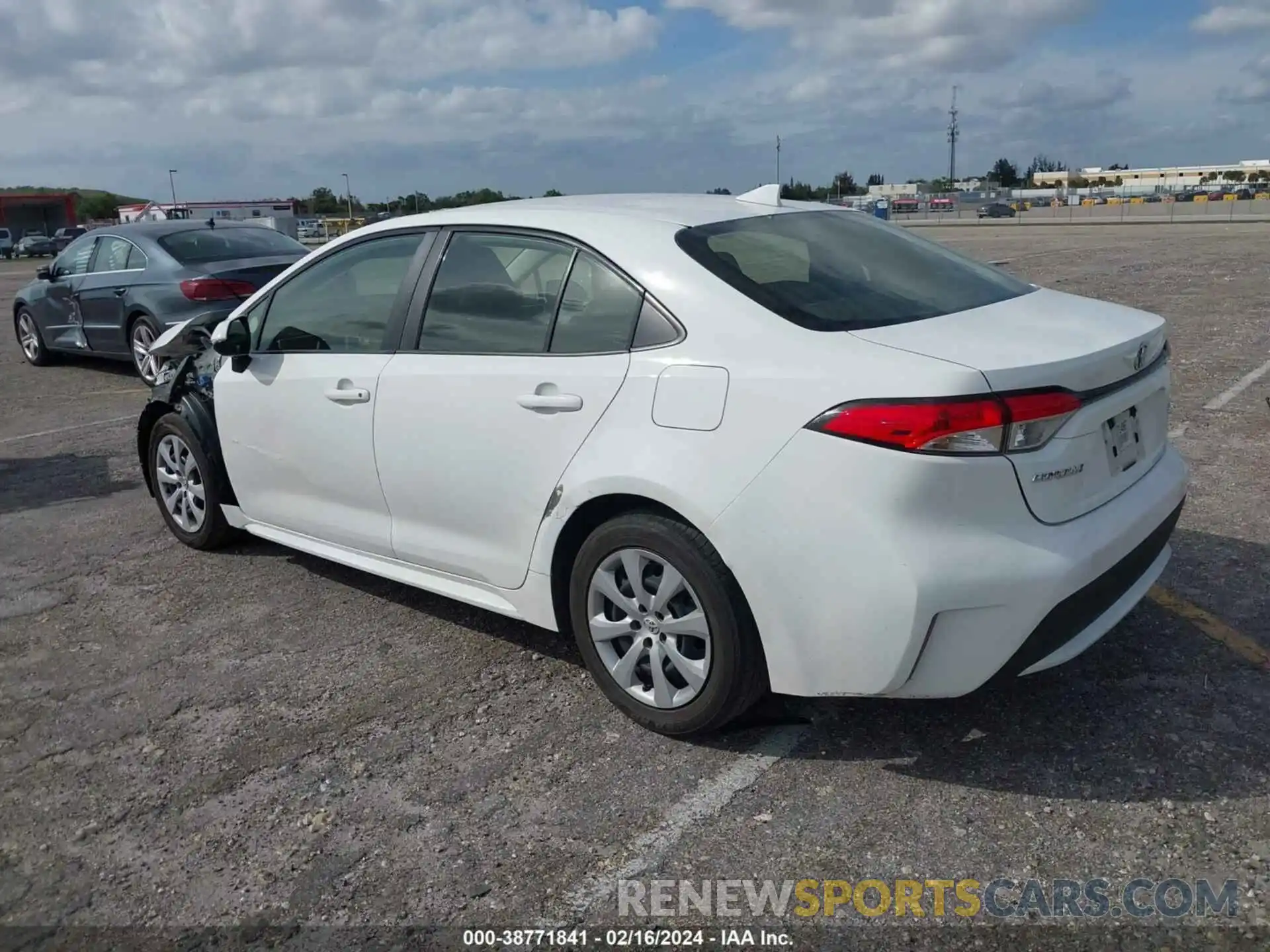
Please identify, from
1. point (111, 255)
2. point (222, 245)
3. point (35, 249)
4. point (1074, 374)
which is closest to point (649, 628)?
point (1074, 374)

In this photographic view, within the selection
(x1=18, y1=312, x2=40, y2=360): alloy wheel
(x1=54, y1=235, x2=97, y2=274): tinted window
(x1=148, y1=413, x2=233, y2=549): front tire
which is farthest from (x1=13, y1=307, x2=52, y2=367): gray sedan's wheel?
(x1=148, y1=413, x2=233, y2=549): front tire

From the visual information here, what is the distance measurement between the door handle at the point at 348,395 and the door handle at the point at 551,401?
0.82 meters

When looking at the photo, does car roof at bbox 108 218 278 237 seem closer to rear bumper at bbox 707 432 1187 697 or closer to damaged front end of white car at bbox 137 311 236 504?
damaged front end of white car at bbox 137 311 236 504

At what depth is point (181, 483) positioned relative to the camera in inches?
211

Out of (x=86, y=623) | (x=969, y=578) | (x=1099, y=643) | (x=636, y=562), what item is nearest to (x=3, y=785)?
(x=86, y=623)

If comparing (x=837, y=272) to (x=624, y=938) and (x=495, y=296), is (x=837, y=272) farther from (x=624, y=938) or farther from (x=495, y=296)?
(x=624, y=938)

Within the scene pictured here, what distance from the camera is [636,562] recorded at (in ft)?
10.9

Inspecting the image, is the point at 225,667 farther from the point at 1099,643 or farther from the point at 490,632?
the point at 1099,643

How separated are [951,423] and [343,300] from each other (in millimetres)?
2649

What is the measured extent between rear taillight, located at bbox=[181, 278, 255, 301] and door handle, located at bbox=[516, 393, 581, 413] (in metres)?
6.98

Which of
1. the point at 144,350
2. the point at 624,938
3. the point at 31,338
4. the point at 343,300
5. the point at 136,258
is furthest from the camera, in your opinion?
the point at 31,338

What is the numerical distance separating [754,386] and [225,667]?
2423 mm

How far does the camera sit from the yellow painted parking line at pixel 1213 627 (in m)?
3.81

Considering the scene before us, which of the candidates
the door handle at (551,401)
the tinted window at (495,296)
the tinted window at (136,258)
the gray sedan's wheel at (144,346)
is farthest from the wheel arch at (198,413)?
the tinted window at (136,258)
